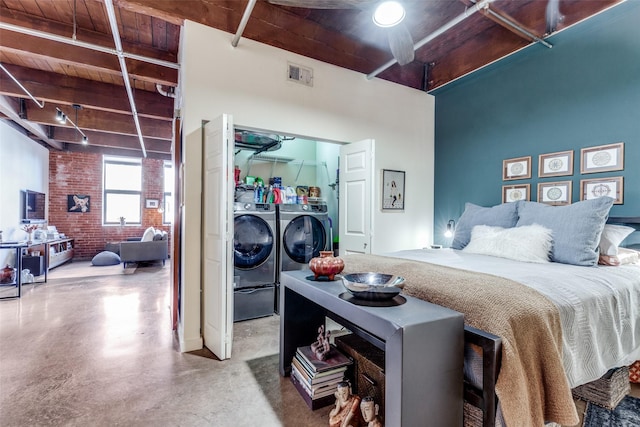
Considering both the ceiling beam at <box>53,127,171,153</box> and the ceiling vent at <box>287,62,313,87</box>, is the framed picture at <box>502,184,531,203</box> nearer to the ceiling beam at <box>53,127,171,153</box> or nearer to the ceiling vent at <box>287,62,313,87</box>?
the ceiling vent at <box>287,62,313,87</box>

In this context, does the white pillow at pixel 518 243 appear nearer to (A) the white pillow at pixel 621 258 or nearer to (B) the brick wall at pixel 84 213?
(A) the white pillow at pixel 621 258

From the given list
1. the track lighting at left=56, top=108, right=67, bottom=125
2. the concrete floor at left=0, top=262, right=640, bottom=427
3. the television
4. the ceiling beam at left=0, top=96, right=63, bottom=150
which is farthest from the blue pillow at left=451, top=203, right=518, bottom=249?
the television

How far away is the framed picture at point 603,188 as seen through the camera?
2.58 m

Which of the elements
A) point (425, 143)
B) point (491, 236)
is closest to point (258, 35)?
point (425, 143)

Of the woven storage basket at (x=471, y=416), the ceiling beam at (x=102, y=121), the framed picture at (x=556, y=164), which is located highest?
the ceiling beam at (x=102, y=121)

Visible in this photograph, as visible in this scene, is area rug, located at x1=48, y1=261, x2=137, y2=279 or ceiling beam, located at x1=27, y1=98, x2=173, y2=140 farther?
area rug, located at x1=48, y1=261, x2=137, y2=279

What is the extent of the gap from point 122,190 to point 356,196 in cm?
764

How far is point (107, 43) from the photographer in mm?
3230

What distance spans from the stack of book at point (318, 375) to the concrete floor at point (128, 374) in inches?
2.4

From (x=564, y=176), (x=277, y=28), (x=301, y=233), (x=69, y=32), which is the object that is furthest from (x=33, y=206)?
(x=564, y=176)

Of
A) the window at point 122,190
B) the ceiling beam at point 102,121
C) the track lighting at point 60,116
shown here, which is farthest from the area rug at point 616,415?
the window at point 122,190

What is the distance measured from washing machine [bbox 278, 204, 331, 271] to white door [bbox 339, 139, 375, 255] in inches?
18.3

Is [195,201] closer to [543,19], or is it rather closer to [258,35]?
[258,35]

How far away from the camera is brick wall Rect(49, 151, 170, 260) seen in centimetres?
765
